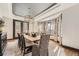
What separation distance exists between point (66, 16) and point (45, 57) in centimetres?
88

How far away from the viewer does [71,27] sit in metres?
2.02

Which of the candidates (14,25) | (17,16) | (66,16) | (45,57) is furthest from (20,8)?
(45,57)

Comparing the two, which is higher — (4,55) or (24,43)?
(24,43)

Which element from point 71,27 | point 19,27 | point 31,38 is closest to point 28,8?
point 19,27

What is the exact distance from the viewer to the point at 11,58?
2031 mm

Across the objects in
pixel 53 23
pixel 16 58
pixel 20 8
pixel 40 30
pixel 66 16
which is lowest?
pixel 16 58

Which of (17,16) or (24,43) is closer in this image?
(17,16)

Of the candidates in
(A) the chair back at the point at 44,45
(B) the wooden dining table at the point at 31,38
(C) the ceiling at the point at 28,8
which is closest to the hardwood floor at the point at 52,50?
(A) the chair back at the point at 44,45

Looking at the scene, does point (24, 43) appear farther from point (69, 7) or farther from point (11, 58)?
point (69, 7)

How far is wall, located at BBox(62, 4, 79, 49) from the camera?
1947mm

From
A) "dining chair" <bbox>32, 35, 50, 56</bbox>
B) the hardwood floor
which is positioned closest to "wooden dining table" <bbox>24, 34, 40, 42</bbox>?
"dining chair" <bbox>32, 35, 50, 56</bbox>

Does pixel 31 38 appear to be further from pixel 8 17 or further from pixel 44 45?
pixel 8 17

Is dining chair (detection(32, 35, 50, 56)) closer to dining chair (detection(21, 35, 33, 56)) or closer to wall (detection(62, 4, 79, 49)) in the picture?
dining chair (detection(21, 35, 33, 56))

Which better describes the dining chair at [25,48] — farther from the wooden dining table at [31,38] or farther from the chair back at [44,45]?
the chair back at [44,45]
